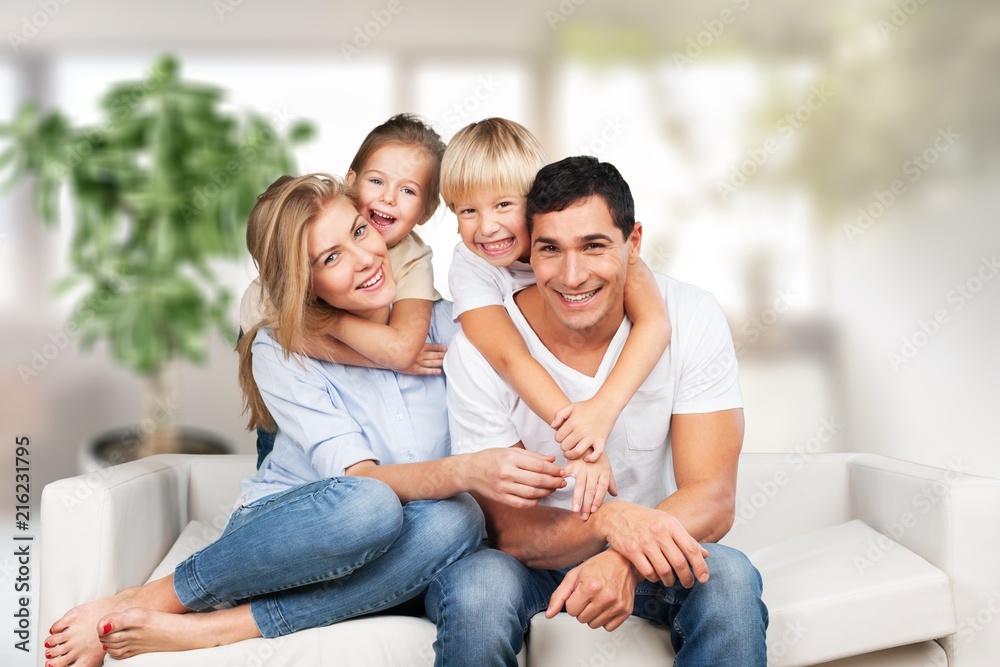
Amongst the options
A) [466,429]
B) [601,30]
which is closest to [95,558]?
[466,429]

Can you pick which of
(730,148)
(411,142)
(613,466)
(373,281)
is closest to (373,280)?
(373,281)

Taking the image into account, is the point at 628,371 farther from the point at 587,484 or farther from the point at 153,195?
the point at 153,195

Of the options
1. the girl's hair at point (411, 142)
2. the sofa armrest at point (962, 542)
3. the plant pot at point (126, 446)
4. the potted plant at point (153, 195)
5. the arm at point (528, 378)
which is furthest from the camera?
the plant pot at point (126, 446)

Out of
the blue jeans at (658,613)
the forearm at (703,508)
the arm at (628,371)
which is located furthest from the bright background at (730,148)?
the blue jeans at (658,613)

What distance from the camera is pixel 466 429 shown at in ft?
5.68

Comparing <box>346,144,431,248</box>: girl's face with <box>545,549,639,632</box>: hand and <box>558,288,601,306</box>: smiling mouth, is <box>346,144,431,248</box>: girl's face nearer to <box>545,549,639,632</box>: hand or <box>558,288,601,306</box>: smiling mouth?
<box>558,288,601,306</box>: smiling mouth

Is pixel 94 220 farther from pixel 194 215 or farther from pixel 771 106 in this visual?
pixel 771 106

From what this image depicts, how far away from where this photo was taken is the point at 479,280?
1867 millimetres

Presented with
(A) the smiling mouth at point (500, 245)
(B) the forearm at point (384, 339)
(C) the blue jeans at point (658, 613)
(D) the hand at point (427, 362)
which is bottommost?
(C) the blue jeans at point (658, 613)

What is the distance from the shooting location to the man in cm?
146

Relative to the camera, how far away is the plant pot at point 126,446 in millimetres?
3537

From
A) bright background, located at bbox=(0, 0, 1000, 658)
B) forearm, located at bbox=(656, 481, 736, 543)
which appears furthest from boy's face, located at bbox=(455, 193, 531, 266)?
bright background, located at bbox=(0, 0, 1000, 658)

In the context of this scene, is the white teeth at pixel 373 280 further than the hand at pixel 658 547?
Yes

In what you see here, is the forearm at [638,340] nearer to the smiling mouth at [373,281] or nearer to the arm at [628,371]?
the arm at [628,371]
